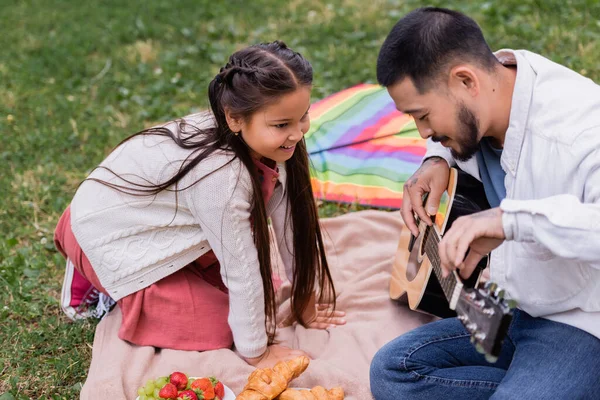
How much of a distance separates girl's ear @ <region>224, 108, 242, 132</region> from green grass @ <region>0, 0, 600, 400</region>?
3.65ft

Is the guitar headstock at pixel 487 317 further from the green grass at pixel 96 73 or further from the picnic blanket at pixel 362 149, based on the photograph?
the picnic blanket at pixel 362 149

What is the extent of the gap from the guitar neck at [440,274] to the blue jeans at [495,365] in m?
0.21

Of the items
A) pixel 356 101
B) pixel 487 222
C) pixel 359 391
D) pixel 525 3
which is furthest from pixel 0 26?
pixel 487 222

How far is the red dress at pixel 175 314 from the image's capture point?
2.84m

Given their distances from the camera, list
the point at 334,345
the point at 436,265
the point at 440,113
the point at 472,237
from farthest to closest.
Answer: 1. the point at 334,345
2. the point at 436,265
3. the point at 440,113
4. the point at 472,237

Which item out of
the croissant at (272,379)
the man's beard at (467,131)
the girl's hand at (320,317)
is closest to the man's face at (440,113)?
the man's beard at (467,131)

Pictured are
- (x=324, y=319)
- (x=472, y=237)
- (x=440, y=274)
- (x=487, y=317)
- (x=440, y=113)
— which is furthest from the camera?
(x=324, y=319)

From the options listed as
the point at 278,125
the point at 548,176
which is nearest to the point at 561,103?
the point at 548,176

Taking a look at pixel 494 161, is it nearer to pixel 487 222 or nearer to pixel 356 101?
pixel 487 222

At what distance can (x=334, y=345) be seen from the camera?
2.92 m

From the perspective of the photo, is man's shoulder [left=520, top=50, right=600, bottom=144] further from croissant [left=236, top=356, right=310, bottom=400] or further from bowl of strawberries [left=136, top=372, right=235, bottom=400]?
bowl of strawberries [left=136, top=372, right=235, bottom=400]

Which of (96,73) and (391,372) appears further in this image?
(96,73)

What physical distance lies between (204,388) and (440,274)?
0.89 metres

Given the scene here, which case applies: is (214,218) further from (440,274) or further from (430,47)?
(430,47)
